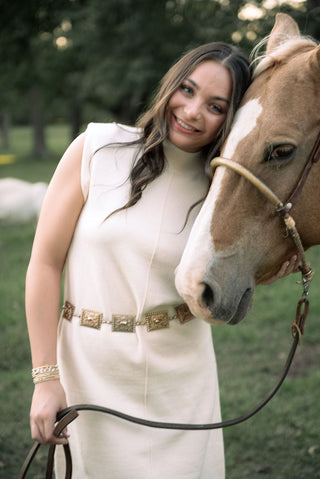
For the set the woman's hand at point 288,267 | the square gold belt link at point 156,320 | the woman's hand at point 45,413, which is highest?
the woman's hand at point 288,267

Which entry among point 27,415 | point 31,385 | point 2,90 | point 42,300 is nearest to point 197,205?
point 42,300

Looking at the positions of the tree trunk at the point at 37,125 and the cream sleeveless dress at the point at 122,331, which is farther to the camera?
the tree trunk at the point at 37,125

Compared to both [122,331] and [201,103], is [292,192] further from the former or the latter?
[122,331]

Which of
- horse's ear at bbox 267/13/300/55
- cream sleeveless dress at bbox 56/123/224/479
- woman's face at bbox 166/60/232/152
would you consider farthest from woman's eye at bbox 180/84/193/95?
horse's ear at bbox 267/13/300/55

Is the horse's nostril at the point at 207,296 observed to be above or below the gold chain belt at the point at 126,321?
above

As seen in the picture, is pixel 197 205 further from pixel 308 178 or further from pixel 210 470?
pixel 210 470

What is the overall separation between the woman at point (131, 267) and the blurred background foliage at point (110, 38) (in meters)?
2.50

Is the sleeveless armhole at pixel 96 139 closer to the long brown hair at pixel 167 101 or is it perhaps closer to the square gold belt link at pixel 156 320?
the long brown hair at pixel 167 101

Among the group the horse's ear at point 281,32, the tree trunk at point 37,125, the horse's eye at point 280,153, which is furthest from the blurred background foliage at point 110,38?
the horse's eye at point 280,153

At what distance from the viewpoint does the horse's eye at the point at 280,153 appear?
1.60m

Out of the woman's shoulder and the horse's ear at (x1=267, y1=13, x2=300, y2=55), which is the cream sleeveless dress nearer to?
the woman's shoulder

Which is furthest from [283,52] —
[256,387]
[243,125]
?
[256,387]

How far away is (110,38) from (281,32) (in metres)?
16.8

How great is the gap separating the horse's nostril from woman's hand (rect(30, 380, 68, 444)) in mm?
601
